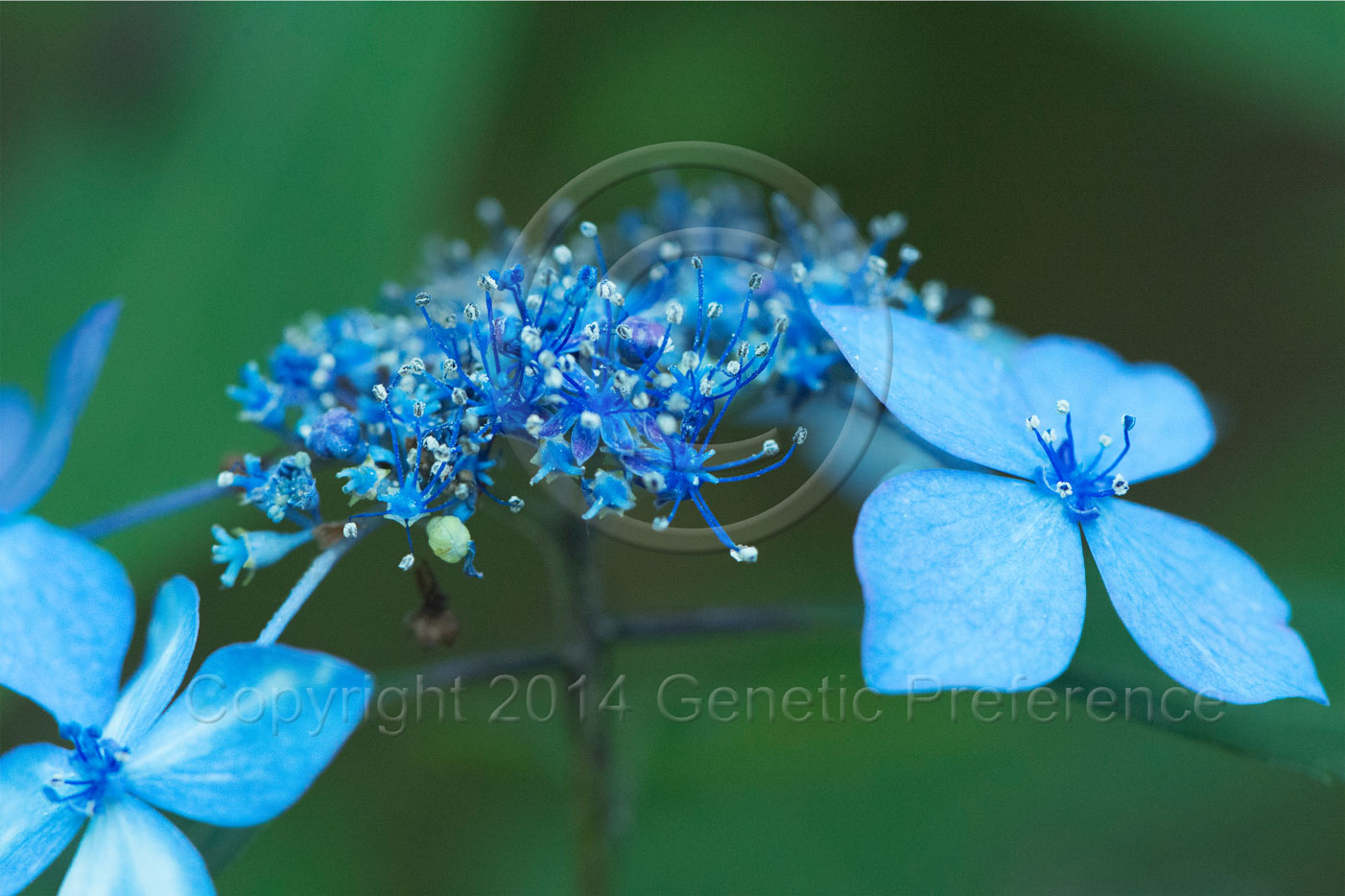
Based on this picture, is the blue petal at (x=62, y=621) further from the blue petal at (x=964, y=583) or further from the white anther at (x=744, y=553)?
the blue petal at (x=964, y=583)

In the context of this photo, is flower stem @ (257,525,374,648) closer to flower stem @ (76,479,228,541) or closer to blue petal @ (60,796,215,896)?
blue petal @ (60,796,215,896)

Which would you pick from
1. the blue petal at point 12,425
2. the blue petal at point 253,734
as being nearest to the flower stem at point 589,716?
the blue petal at point 253,734

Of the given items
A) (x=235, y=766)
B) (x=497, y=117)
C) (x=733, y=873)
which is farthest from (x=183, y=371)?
(x=733, y=873)

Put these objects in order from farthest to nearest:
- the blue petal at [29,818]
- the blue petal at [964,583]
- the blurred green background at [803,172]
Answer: the blurred green background at [803,172] → the blue petal at [29,818] → the blue petal at [964,583]

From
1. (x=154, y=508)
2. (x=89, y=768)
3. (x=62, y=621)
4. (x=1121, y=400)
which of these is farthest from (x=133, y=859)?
(x=1121, y=400)

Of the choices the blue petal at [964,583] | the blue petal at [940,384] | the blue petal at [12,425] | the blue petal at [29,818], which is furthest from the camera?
the blue petal at [12,425]

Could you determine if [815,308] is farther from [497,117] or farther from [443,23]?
[497,117]

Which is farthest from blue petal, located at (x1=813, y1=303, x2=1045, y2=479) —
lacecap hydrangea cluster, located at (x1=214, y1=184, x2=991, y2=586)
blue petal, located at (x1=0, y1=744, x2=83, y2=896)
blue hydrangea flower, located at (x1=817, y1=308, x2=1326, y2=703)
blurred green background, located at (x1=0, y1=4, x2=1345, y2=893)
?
blue petal, located at (x1=0, y1=744, x2=83, y2=896)
